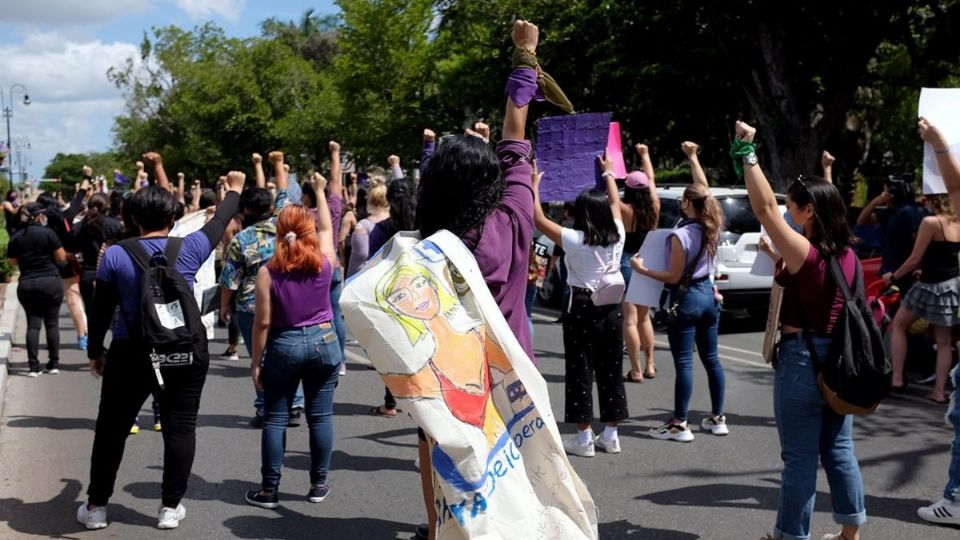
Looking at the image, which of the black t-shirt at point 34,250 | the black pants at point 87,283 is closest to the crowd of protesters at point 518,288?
the black pants at point 87,283

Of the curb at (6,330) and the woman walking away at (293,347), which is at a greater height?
the woman walking away at (293,347)

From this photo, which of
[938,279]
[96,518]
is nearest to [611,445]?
[96,518]

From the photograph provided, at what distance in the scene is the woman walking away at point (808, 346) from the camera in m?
3.97

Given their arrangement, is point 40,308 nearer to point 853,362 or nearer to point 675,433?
point 675,433

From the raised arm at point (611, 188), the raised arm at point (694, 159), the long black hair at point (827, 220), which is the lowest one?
the long black hair at point (827, 220)

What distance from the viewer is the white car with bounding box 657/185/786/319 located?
1165 centimetres

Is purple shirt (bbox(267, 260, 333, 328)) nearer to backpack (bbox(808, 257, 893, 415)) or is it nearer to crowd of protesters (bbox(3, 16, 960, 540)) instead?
crowd of protesters (bbox(3, 16, 960, 540))

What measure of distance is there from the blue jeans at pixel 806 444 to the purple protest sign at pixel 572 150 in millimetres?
2427

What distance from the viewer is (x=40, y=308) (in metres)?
9.66

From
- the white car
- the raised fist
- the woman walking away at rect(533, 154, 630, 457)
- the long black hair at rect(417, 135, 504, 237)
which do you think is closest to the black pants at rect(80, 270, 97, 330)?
the woman walking away at rect(533, 154, 630, 457)

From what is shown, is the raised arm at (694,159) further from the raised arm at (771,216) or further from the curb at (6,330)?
the curb at (6,330)

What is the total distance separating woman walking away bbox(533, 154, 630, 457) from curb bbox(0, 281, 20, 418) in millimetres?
4888

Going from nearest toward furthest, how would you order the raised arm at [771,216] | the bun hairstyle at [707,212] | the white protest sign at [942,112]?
the raised arm at [771,216] → the white protest sign at [942,112] → the bun hairstyle at [707,212]

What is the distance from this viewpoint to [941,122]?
4113 millimetres
